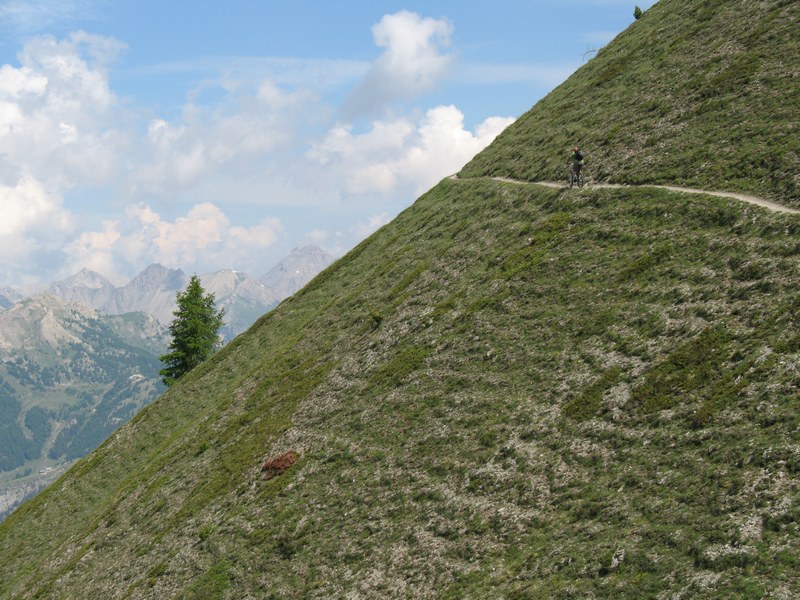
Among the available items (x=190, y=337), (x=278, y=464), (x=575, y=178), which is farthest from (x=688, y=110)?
(x=190, y=337)

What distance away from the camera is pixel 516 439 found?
36.6 metres

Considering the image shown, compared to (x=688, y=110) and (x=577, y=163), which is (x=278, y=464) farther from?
(x=688, y=110)

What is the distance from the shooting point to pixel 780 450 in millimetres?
25516

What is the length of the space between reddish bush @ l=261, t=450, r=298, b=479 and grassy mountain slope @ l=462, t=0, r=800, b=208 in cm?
3622

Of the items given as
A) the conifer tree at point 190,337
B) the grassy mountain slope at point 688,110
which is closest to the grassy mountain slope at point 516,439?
the grassy mountain slope at point 688,110

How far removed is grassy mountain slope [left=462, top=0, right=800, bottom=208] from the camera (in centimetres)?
4847

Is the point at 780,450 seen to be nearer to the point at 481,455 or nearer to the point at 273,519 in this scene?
the point at 481,455

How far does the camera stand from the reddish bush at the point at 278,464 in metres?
47.6

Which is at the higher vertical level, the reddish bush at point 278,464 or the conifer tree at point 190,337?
the conifer tree at point 190,337

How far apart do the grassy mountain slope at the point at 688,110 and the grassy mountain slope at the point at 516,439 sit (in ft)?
12.9

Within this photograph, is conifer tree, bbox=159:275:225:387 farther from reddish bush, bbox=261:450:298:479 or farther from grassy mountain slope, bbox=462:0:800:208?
reddish bush, bbox=261:450:298:479

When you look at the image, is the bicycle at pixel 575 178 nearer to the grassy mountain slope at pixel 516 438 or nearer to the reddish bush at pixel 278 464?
the grassy mountain slope at pixel 516 438

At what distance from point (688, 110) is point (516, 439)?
39.7m

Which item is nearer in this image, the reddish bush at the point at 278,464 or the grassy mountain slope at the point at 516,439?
the grassy mountain slope at the point at 516,439
